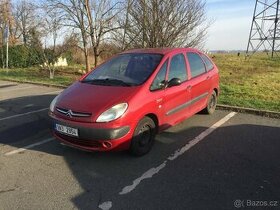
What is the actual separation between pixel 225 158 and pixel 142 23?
8.58m

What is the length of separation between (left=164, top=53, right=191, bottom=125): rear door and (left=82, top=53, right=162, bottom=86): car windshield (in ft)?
1.12

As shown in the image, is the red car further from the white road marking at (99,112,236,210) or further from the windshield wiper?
the white road marking at (99,112,236,210)

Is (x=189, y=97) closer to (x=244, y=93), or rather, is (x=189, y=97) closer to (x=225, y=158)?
(x=225, y=158)

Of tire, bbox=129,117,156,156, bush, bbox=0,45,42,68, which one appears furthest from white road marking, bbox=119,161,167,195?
bush, bbox=0,45,42,68

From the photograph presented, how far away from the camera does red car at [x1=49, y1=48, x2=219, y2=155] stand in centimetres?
483

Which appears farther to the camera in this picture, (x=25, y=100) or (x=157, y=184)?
(x=25, y=100)

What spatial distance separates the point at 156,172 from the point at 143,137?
0.77m

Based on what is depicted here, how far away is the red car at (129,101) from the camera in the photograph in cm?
483

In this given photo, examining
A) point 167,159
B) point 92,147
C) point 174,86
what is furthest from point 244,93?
Answer: point 92,147

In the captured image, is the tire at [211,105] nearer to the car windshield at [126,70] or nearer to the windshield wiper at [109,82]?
the car windshield at [126,70]

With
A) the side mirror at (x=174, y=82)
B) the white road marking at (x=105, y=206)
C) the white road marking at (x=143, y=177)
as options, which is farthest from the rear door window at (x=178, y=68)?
the white road marking at (x=105, y=206)

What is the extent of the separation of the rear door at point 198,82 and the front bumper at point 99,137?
2.04 m

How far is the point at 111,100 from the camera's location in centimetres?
497

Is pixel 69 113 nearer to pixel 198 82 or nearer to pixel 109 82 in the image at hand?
pixel 109 82
